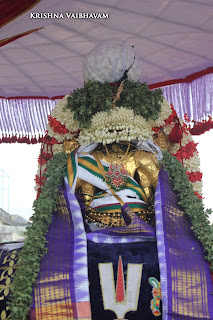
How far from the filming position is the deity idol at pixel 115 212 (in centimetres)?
286

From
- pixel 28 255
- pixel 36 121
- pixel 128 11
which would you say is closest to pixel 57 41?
pixel 128 11

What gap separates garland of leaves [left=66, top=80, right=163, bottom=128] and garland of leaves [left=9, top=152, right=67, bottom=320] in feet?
1.60

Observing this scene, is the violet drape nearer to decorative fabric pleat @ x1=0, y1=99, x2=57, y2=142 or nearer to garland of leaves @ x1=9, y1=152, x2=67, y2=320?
decorative fabric pleat @ x1=0, y1=99, x2=57, y2=142

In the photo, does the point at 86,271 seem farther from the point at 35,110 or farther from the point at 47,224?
the point at 35,110

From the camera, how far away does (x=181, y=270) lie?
9.70 feet

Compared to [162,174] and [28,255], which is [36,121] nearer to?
[162,174]

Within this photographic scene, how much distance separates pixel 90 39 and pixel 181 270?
2386 millimetres

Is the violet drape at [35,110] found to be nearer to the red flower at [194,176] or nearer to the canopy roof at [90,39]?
the canopy roof at [90,39]

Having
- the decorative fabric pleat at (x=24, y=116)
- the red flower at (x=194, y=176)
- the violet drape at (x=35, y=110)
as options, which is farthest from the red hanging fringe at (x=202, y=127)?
the decorative fabric pleat at (x=24, y=116)

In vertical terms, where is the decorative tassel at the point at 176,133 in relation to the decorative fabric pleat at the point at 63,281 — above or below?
above

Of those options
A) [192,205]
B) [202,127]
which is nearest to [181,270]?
[192,205]

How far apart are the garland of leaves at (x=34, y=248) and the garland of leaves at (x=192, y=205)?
88cm

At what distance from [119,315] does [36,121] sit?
2884 mm

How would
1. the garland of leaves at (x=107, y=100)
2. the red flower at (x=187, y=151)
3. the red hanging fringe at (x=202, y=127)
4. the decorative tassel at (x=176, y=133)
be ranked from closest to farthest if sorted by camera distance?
1. the garland of leaves at (x=107, y=100)
2. the decorative tassel at (x=176, y=133)
3. the red flower at (x=187, y=151)
4. the red hanging fringe at (x=202, y=127)
